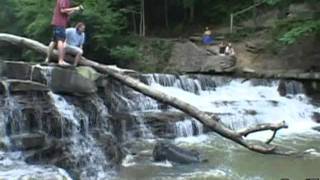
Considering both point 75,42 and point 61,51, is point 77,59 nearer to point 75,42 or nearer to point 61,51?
point 75,42

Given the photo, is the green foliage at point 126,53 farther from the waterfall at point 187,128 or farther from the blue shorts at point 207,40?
the waterfall at point 187,128

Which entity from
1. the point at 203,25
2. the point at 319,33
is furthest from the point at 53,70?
the point at 203,25

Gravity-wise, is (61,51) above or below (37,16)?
below

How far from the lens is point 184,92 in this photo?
760 inches

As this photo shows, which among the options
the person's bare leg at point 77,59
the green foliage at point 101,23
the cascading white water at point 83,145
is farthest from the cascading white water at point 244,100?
the green foliage at point 101,23

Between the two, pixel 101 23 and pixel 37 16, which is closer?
pixel 101 23

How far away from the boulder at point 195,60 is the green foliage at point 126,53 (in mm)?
1426

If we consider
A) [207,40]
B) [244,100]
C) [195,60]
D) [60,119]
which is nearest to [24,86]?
[60,119]

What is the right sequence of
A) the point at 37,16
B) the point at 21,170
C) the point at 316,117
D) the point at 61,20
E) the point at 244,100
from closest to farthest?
the point at 21,170 → the point at 61,20 → the point at 316,117 → the point at 244,100 → the point at 37,16

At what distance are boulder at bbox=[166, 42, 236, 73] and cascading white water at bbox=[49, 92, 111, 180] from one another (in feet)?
35.9

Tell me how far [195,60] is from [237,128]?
798cm

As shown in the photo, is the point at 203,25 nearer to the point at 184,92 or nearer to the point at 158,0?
the point at 158,0

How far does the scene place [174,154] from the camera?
12.0 meters

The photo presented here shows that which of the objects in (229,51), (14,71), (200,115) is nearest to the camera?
(200,115)
